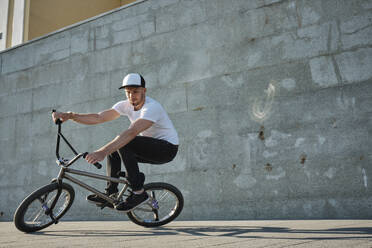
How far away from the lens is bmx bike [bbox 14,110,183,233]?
11.3 ft

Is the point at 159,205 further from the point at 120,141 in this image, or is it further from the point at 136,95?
the point at 136,95

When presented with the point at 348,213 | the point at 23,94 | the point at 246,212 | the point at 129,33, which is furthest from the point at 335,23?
the point at 23,94

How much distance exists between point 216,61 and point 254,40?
0.59 meters

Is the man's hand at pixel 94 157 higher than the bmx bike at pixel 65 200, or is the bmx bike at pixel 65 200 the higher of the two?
the man's hand at pixel 94 157

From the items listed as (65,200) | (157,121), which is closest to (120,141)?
(157,121)

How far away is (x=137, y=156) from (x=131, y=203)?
0.46 metres

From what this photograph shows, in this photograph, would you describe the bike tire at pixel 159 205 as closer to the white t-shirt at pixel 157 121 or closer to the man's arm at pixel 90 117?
the white t-shirt at pixel 157 121

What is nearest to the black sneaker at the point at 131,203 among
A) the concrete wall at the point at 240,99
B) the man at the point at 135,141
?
the man at the point at 135,141

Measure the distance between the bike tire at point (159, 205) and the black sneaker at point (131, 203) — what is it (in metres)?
0.34

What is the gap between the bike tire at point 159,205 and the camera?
13.0 feet

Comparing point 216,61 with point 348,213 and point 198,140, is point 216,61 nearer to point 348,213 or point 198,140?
point 198,140

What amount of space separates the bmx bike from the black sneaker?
0.07 metres

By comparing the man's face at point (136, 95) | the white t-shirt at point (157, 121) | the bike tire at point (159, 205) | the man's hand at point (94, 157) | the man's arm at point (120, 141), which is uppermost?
the man's face at point (136, 95)

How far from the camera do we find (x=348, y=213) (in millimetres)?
4238
